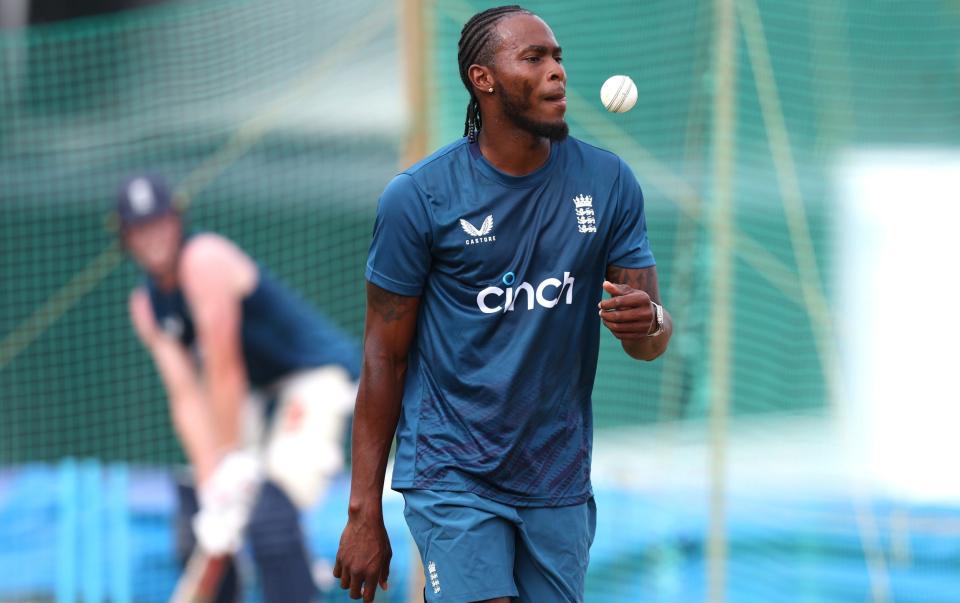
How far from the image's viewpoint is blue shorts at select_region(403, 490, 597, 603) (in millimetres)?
3479

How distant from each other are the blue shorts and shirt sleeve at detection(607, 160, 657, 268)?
0.66 m

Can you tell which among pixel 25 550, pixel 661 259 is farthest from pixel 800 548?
pixel 25 550

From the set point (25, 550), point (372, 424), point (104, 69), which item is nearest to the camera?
point (372, 424)

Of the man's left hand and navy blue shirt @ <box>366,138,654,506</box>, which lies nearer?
the man's left hand

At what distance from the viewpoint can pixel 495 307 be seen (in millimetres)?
3535

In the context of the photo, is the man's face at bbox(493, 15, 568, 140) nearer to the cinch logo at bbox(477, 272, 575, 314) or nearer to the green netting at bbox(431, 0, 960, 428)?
the cinch logo at bbox(477, 272, 575, 314)

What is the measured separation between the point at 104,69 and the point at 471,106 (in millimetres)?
4587

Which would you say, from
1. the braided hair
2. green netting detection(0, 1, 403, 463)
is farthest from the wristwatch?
green netting detection(0, 1, 403, 463)

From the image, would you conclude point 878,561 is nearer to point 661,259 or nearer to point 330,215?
point 661,259

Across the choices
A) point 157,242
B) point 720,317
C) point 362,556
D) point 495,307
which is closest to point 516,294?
point 495,307

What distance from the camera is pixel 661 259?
751cm

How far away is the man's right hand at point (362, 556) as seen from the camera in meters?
3.59

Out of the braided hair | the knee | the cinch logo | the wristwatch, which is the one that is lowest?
the knee

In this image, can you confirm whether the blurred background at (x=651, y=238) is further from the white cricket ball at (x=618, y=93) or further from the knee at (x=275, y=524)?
the white cricket ball at (x=618, y=93)
